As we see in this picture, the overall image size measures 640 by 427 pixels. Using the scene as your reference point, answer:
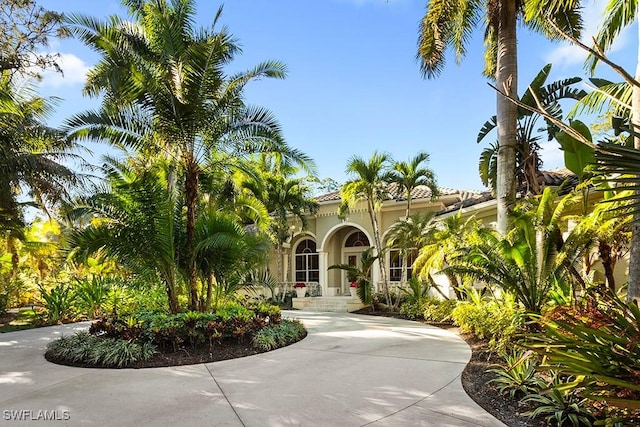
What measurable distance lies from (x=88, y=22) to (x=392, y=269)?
55.6ft

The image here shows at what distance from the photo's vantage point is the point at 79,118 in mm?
8719

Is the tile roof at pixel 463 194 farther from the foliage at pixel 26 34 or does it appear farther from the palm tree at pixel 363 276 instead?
the foliage at pixel 26 34

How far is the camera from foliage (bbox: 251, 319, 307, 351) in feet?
26.9

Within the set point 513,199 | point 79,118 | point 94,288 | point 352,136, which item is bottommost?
point 94,288

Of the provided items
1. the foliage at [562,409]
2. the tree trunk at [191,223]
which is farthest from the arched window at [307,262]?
the foliage at [562,409]

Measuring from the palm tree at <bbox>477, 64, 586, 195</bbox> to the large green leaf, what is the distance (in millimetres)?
7960

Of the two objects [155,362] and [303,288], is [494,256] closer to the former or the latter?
[155,362]

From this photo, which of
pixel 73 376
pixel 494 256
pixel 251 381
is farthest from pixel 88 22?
pixel 494 256

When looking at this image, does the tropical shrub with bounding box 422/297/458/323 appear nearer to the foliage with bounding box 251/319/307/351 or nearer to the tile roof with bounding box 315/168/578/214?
the tile roof with bounding box 315/168/578/214

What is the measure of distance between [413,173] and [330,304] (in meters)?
7.21

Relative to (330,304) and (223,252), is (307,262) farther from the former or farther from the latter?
(223,252)

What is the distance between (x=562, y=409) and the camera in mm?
4012

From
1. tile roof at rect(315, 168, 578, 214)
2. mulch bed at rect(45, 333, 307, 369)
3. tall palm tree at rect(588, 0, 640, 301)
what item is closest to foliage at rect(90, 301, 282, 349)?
mulch bed at rect(45, 333, 307, 369)

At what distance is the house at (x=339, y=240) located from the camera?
61.9 feet
